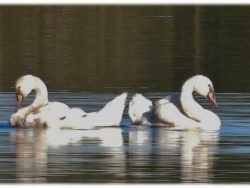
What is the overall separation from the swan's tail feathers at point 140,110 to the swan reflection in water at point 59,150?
1.10ft

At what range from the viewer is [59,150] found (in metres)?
14.3

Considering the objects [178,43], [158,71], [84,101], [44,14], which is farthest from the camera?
[44,14]

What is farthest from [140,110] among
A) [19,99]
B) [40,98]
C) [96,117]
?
[19,99]

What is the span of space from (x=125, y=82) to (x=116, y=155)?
614cm

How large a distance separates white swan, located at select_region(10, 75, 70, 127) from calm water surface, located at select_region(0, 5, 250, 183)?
0.23m

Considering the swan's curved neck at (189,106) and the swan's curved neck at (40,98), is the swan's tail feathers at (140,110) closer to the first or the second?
the swan's curved neck at (189,106)

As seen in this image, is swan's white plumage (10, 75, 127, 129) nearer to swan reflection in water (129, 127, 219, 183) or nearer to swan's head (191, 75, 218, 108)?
swan reflection in water (129, 127, 219, 183)

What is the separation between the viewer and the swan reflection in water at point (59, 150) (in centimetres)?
1288

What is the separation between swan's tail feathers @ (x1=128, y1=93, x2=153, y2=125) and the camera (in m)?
16.4

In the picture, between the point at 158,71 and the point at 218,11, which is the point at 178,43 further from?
the point at 218,11

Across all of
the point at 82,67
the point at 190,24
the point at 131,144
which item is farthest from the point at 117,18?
the point at 131,144

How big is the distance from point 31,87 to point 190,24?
17053 mm

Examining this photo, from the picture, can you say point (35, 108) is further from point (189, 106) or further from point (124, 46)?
point (124, 46)

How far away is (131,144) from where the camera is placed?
14.6 metres
